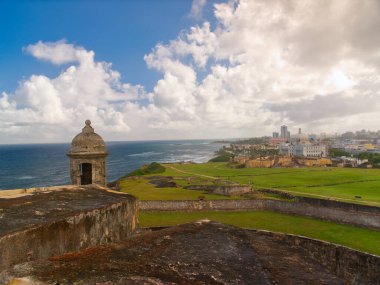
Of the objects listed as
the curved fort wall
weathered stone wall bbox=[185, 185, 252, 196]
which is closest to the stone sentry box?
the curved fort wall

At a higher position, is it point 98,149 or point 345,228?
point 98,149

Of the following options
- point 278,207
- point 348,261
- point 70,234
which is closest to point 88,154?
point 70,234

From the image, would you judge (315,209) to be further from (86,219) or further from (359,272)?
(86,219)

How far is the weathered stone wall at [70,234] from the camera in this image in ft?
18.9

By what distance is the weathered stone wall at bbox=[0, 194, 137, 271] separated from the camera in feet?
18.9

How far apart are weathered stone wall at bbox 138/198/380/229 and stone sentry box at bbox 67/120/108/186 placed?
9465mm

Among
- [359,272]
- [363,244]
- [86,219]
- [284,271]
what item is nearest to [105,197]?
[86,219]

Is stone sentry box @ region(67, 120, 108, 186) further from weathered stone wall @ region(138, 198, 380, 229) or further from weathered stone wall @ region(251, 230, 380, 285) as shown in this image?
weathered stone wall @ region(138, 198, 380, 229)

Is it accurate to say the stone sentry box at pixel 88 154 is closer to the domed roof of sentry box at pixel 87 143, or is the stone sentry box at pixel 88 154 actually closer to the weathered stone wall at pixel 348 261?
the domed roof of sentry box at pixel 87 143

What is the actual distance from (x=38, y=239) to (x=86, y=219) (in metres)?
1.33

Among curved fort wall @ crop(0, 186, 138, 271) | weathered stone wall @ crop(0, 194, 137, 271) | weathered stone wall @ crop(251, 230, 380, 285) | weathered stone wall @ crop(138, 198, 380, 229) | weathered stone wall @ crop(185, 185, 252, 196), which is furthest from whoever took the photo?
weathered stone wall @ crop(185, 185, 252, 196)

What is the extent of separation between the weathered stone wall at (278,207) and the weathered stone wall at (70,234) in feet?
41.9

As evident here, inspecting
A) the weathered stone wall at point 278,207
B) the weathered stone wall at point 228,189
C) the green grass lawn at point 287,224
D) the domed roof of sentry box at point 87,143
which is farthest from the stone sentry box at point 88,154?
the weathered stone wall at point 228,189

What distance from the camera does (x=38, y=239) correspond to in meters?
6.21
